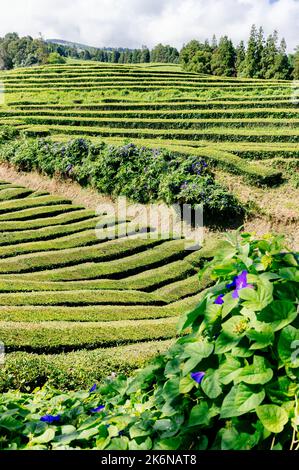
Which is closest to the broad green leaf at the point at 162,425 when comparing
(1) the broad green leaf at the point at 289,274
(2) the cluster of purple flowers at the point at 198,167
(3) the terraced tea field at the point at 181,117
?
(1) the broad green leaf at the point at 289,274

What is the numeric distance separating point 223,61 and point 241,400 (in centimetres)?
6284

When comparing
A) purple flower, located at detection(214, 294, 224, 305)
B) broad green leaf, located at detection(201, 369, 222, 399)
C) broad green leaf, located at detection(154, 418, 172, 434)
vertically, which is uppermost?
purple flower, located at detection(214, 294, 224, 305)

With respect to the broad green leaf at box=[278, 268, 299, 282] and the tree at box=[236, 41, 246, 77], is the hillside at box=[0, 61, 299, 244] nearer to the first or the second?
the broad green leaf at box=[278, 268, 299, 282]

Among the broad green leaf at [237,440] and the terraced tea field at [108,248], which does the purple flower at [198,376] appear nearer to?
the broad green leaf at [237,440]

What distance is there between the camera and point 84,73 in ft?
148

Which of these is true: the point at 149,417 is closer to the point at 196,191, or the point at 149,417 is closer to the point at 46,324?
the point at 46,324

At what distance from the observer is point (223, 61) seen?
59.7 m

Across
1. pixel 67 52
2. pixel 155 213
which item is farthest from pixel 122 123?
pixel 67 52

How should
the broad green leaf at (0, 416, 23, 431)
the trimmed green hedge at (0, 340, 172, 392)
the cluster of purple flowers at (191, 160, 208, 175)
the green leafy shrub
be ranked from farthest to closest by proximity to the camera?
the cluster of purple flowers at (191, 160, 208, 175) < the green leafy shrub < the trimmed green hedge at (0, 340, 172, 392) < the broad green leaf at (0, 416, 23, 431)

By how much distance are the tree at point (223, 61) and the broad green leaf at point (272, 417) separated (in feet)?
201

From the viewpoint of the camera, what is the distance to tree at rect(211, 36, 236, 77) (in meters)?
59.3

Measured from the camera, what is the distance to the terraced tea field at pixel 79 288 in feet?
26.3

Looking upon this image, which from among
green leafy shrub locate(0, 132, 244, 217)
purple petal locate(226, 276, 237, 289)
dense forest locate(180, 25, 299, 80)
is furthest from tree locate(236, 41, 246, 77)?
purple petal locate(226, 276, 237, 289)

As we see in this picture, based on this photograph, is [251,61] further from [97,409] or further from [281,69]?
[97,409]
